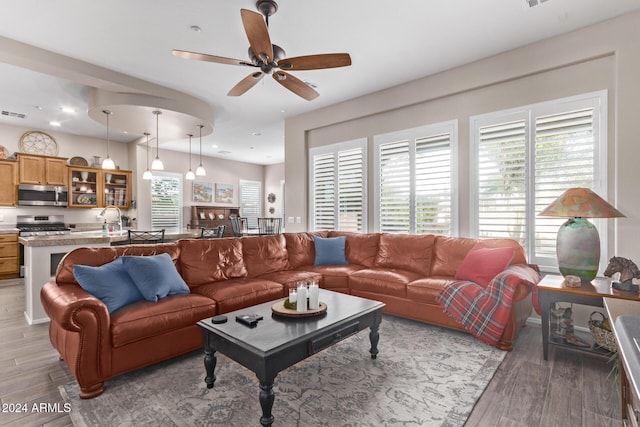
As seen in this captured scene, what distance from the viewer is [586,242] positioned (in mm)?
2680

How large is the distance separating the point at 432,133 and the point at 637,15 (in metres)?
2.16

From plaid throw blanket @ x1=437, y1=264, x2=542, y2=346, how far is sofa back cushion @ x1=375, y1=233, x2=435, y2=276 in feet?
2.70

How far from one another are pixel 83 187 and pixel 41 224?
111cm

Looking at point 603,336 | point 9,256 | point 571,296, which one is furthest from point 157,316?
point 9,256

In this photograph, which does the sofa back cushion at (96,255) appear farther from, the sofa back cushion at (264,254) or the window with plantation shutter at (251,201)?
the window with plantation shutter at (251,201)

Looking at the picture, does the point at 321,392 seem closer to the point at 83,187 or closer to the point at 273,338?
the point at 273,338

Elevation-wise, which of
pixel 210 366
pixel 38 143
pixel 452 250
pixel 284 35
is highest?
pixel 284 35

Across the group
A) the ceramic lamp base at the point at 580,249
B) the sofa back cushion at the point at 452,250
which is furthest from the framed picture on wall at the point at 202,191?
the ceramic lamp base at the point at 580,249

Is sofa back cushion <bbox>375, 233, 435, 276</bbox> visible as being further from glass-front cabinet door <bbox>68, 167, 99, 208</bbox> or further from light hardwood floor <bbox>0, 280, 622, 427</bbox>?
glass-front cabinet door <bbox>68, 167, 99, 208</bbox>

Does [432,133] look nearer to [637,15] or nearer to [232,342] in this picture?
[637,15]

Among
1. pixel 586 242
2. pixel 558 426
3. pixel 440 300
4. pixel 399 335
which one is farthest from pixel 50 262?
pixel 586 242

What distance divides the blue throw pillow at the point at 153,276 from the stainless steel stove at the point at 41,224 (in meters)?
5.45

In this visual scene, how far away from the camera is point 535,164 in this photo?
11.5 ft

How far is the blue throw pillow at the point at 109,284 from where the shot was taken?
2.41 metres
